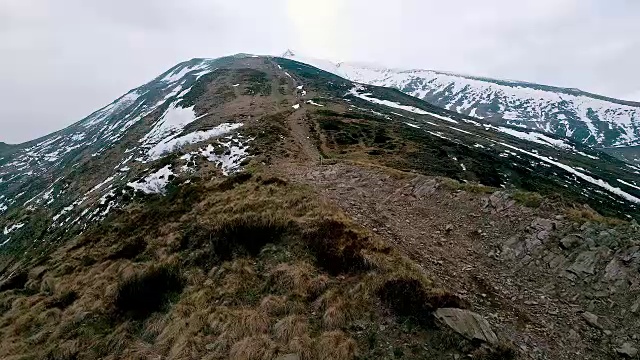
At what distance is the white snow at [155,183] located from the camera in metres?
35.6

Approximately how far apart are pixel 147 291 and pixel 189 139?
4338 centimetres

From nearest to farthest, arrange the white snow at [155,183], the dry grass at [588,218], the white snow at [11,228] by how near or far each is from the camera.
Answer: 1. the dry grass at [588,218]
2. the white snow at [155,183]
3. the white snow at [11,228]

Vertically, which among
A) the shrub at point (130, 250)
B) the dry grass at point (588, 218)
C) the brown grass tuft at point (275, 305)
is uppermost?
the dry grass at point (588, 218)

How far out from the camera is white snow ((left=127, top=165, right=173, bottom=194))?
35.6m

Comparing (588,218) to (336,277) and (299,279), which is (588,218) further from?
(299,279)

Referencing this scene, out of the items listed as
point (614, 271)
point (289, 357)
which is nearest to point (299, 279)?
point (289, 357)

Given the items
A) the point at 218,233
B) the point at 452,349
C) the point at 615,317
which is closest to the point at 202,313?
the point at 218,233

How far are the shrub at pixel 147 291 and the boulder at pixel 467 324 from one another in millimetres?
9204

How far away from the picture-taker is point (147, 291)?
1523 cm

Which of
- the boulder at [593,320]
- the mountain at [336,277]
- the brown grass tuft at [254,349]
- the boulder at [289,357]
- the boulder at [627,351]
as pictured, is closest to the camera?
the boulder at [627,351]

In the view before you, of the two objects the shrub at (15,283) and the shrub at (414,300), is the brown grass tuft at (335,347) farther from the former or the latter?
the shrub at (15,283)

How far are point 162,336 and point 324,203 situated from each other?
897 cm

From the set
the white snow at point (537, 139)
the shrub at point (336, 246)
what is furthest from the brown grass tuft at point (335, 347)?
the white snow at point (537, 139)

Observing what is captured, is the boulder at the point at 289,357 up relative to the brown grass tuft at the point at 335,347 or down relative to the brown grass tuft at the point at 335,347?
down
